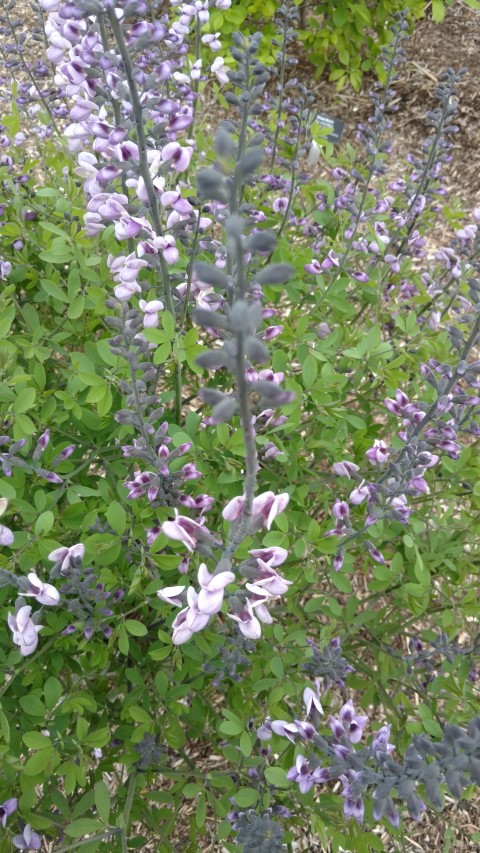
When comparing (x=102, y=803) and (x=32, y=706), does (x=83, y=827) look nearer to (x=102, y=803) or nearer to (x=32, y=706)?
(x=102, y=803)

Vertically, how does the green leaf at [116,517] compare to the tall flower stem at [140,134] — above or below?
below

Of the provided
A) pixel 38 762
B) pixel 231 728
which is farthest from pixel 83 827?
pixel 231 728

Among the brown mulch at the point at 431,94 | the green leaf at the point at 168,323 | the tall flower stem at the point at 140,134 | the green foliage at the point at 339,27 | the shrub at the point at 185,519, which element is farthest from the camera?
the brown mulch at the point at 431,94

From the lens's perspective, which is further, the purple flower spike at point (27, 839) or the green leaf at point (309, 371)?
the green leaf at point (309, 371)

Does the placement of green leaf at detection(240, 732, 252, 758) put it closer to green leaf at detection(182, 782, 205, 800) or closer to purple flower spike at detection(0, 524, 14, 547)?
green leaf at detection(182, 782, 205, 800)

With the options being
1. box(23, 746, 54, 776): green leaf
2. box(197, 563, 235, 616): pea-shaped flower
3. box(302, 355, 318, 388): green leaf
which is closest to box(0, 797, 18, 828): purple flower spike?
box(23, 746, 54, 776): green leaf

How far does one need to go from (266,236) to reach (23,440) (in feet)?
3.95

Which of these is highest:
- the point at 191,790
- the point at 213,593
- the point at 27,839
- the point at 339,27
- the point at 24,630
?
the point at 339,27

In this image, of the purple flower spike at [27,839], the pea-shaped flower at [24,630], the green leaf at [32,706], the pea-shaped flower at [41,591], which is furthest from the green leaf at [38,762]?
the pea-shaped flower at [41,591]

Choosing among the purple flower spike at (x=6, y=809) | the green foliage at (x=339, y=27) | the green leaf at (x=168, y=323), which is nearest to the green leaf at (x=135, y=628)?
the purple flower spike at (x=6, y=809)

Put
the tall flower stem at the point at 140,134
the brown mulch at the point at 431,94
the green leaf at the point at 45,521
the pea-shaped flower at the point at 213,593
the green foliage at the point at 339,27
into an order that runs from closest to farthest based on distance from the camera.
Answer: the pea-shaped flower at the point at 213,593, the tall flower stem at the point at 140,134, the green leaf at the point at 45,521, the green foliage at the point at 339,27, the brown mulch at the point at 431,94

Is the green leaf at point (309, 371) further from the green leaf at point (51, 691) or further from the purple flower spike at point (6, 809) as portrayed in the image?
the purple flower spike at point (6, 809)

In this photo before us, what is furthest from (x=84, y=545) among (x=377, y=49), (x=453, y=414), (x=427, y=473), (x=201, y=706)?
(x=377, y=49)

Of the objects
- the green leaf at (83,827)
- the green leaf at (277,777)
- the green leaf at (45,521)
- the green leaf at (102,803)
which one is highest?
the green leaf at (45,521)
